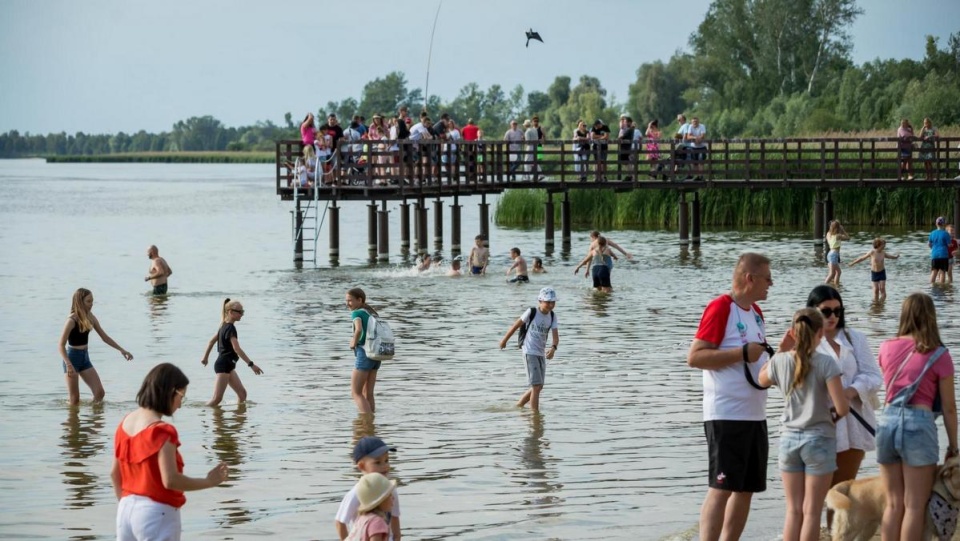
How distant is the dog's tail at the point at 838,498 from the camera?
812 centimetres

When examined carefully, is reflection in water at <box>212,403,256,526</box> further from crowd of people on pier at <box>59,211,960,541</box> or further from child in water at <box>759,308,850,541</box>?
child in water at <box>759,308,850,541</box>

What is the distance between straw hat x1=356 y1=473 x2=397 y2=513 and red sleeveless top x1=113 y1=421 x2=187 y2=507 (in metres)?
0.98

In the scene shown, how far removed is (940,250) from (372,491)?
76.3 ft

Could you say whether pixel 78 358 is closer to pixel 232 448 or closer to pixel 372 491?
pixel 232 448

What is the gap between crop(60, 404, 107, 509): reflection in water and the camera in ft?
39.4

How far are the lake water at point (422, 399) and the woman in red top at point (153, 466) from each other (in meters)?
3.43

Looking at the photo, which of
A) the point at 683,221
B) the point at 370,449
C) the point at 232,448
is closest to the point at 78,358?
the point at 232,448

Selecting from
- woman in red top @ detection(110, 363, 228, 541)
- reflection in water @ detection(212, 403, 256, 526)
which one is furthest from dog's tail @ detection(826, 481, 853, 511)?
reflection in water @ detection(212, 403, 256, 526)

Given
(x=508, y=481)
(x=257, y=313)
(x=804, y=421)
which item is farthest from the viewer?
(x=257, y=313)

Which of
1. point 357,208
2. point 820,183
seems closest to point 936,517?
point 820,183

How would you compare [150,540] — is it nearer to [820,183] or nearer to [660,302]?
[660,302]

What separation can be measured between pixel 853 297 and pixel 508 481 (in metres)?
17.3

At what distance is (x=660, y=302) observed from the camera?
1118 inches

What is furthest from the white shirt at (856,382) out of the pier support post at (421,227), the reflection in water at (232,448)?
the pier support post at (421,227)
